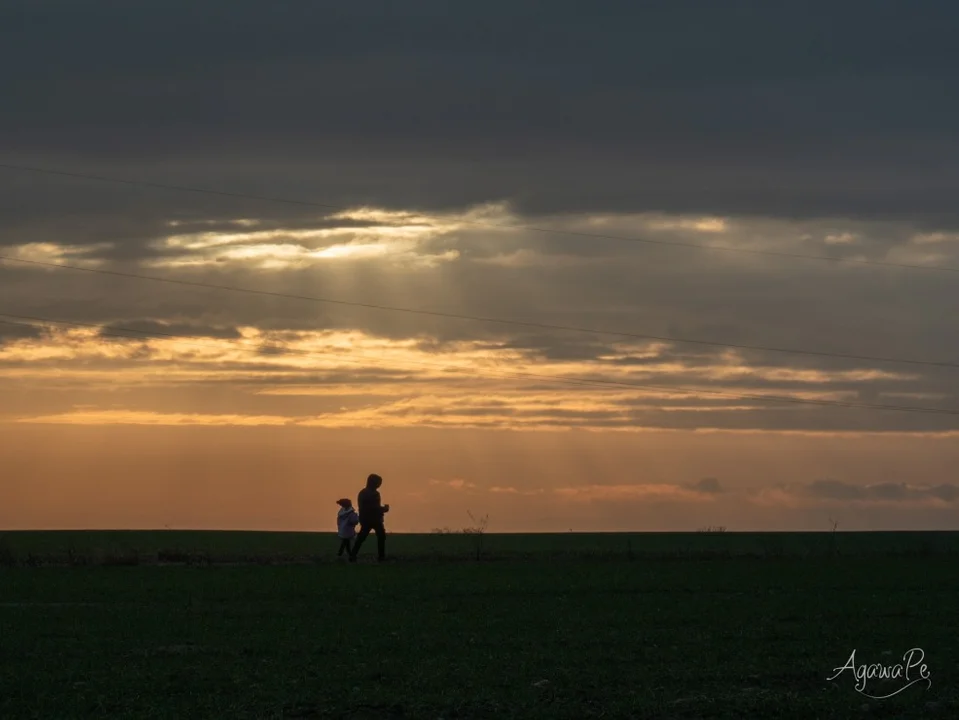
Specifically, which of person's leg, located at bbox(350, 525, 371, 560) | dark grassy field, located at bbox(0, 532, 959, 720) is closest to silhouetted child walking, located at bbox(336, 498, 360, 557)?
person's leg, located at bbox(350, 525, 371, 560)

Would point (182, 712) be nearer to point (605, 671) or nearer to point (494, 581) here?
point (605, 671)

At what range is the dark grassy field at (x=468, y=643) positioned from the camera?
13844mm

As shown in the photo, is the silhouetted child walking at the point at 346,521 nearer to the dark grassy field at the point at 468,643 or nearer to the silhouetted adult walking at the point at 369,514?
the silhouetted adult walking at the point at 369,514

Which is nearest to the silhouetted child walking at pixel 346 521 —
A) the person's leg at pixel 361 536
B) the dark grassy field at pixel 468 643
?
the person's leg at pixel 361 536

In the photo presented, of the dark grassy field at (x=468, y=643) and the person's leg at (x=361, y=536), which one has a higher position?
the person's leg at (x=361, y=536)

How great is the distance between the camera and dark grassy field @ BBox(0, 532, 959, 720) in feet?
45.4

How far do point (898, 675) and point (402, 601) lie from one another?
413 inches

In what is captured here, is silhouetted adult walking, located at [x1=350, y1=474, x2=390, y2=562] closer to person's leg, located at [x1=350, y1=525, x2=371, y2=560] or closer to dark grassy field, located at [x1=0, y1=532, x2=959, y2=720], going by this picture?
person's leg, located at [x1=350, y1=525, x2=371, y2=560]

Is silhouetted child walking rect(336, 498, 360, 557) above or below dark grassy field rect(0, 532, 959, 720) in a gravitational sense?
above

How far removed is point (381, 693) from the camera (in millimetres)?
14391

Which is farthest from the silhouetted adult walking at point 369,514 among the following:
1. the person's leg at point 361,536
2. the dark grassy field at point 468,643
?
the dark grassy field at point 468,643

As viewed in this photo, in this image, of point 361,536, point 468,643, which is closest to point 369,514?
point 361,536

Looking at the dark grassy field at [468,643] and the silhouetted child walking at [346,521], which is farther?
the silhouetted child walking at [346,521]

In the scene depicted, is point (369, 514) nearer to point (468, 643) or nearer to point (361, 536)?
point (361, 536)
